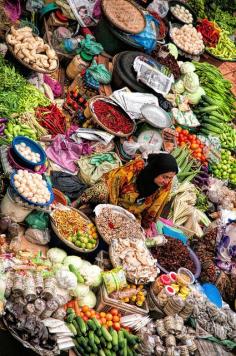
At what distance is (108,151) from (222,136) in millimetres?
2662

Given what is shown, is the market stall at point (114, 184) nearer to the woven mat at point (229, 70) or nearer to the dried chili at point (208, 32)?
the dried chili at point (208, 32)

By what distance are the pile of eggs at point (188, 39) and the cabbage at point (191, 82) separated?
0.88 m

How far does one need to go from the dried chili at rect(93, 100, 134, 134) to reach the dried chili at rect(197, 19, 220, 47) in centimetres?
388

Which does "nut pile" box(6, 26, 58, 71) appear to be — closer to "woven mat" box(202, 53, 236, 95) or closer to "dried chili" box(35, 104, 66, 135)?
"dried chili" box(35, 104, 66, 135)

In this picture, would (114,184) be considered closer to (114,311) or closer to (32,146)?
(32,146)

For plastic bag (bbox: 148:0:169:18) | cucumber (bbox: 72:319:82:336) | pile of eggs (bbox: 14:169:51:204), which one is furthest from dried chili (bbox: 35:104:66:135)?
plastic bag (bbox: 148:0:169:18)

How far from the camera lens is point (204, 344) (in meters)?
5.84

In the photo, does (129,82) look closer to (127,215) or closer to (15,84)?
(15,84)

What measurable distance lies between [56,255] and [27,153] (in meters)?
1.17

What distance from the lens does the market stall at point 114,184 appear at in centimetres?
535

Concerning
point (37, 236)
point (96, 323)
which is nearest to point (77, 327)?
point (96, 323)

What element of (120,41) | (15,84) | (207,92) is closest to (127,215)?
(15,84)

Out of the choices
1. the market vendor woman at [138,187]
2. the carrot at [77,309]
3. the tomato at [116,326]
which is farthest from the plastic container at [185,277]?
the carrot at [77,309]

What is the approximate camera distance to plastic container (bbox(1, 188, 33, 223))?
5539 millimetres
